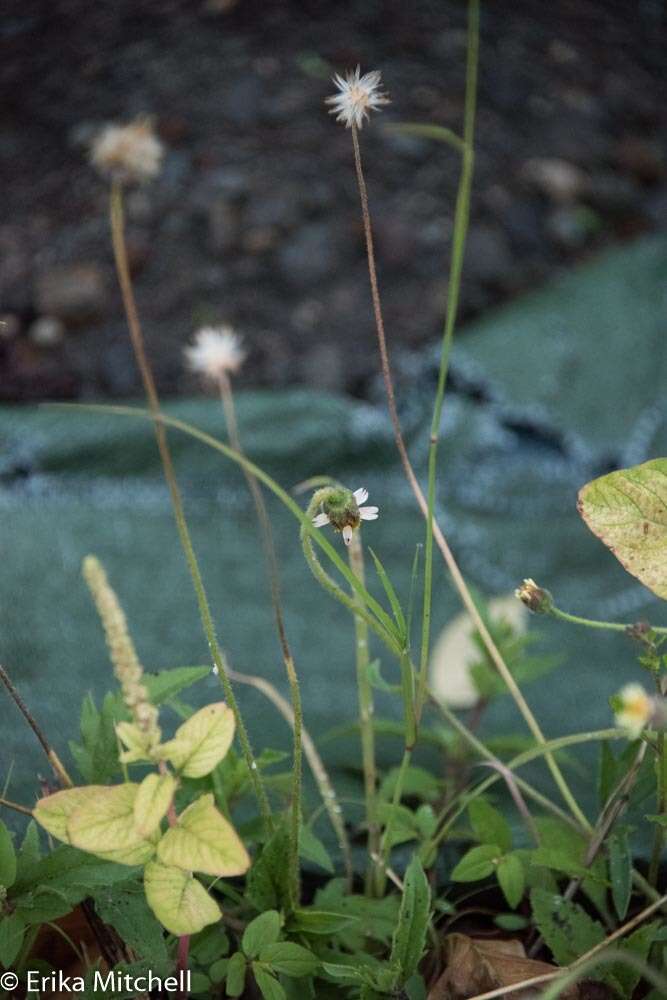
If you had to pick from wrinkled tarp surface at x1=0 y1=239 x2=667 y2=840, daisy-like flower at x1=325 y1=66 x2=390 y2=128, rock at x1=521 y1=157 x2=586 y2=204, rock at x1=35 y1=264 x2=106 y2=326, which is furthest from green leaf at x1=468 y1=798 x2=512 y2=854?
rock at x1=521 y1=157 x2=586 y2=204

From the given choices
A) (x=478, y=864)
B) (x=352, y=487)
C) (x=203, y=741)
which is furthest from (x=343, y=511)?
(x=352, y=487)

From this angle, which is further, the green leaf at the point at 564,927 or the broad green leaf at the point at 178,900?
the green leaf at the point at 564,927

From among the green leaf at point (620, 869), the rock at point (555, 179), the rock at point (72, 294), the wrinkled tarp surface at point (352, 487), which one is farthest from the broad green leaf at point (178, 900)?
the rock at point (555, 179)

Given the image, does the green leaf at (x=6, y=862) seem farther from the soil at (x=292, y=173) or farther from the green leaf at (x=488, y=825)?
the soil at (x=292, y=173)

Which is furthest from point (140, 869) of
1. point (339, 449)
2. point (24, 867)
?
point (339, 449)

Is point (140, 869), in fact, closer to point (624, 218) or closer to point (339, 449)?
point (339, 449)

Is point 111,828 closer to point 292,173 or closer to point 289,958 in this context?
point 289,958
